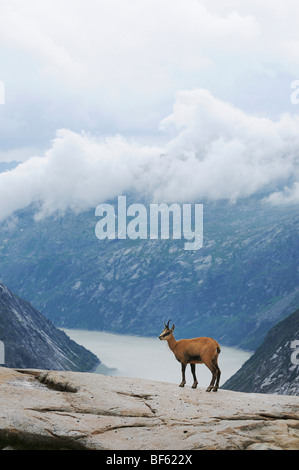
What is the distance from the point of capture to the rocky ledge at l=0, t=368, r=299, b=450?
72.1 ft

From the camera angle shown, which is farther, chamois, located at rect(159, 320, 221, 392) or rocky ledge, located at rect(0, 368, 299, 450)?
chamois, located at rect(159, 320, 221, 392)

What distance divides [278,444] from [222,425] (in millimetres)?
3213

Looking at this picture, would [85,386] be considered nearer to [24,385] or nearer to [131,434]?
[24,385]

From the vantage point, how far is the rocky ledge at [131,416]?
22.0 metres

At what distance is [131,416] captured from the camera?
25234 millimetres

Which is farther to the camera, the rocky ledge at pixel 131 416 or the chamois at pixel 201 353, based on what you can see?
the chamois at pixel 201 353

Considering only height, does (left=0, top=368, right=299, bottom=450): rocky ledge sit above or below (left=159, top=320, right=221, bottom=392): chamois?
below

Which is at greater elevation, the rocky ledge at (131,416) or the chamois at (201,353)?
the chamois at (201,353)

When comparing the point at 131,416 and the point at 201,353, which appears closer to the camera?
the point at 131,416

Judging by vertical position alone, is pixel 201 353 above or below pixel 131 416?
above

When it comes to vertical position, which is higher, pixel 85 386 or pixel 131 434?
pixel 85 386
